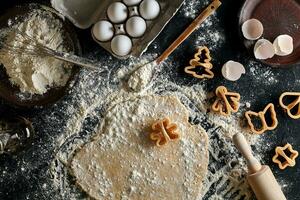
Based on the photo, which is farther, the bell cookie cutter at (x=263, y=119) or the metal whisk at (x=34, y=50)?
the bell cookie cutter at (x=263, y=119)

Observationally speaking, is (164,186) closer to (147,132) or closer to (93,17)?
(147,132)

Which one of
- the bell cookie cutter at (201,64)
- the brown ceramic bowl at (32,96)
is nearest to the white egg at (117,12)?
the brown ceramic bowl at (32,96)

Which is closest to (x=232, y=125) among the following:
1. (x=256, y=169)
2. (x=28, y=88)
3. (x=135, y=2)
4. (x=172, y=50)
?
(x=256, y=169)

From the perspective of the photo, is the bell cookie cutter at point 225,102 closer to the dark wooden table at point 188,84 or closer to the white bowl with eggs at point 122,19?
the dark wooden table at point 188,84

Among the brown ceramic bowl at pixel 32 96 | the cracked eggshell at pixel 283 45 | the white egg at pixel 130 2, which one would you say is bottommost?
the brown ceramic bowl at pixel 32 96

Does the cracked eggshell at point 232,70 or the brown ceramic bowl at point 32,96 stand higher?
the cracked eggshell at point 232,70

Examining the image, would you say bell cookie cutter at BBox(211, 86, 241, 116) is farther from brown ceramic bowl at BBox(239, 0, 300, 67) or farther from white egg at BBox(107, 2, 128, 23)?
white egg at BBox(107, 2, 128, 23)

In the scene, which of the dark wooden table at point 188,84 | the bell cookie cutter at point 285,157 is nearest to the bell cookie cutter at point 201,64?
the dark wooden table at point 188,84
